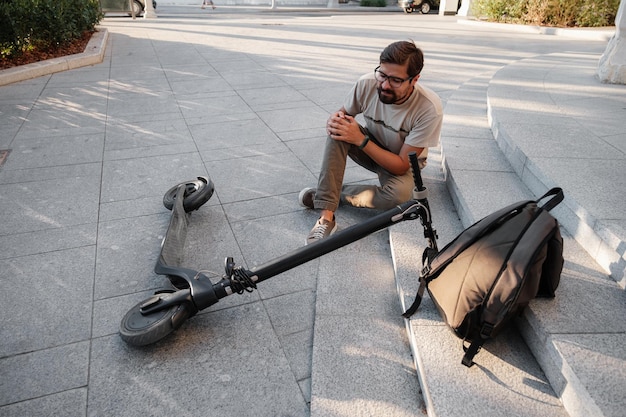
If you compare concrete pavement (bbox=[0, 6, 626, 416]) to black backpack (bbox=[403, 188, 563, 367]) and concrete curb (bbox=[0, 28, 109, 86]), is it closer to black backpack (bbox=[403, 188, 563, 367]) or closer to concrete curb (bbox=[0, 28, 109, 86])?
black backpack (bbox=[403, 188, 563, 367])

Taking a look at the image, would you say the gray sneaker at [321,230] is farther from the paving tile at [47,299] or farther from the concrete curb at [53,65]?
the concrete curb at [53,65]

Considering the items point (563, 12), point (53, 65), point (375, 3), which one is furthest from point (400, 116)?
point (375, 3)

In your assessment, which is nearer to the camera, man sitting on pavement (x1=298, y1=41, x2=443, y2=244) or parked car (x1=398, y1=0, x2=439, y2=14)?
man sitting on pavement (x1=298, y1=41, x2=443, y2=244)

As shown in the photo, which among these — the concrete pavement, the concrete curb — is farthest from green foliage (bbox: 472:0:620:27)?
the concrete curb

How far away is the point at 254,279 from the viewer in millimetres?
2053

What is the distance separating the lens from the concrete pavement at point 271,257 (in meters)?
1.92

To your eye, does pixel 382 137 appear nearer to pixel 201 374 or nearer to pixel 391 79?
pixel 391 79

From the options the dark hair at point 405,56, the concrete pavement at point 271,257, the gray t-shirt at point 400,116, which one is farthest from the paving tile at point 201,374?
the dark hair at point 405,56

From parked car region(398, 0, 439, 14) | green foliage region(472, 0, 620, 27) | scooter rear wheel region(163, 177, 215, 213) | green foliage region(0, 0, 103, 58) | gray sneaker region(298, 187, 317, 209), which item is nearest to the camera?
→ scooter rear wheel region(163, 177, 215, 213)

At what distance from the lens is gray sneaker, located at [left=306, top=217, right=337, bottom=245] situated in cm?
295

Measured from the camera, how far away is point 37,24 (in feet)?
26.7

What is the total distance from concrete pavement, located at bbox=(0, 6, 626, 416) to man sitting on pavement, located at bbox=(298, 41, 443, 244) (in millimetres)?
206

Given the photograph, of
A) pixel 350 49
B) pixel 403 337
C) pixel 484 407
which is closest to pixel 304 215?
pixel 403 337

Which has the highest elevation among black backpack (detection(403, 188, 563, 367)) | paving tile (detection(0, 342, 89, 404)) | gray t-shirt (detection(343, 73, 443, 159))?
gray t-shirt (detection(343, 73, 443, 159))
